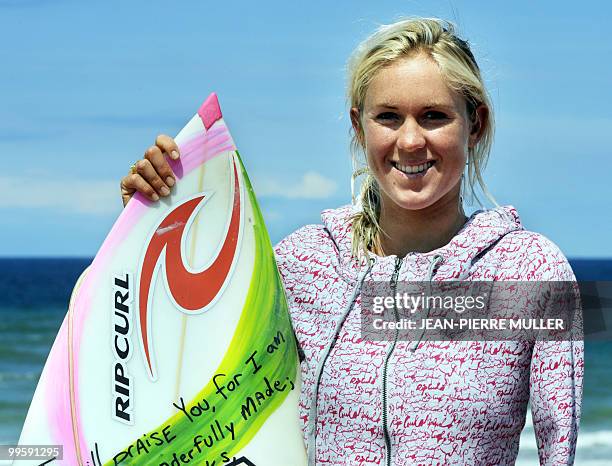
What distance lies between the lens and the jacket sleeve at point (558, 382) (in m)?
2.05

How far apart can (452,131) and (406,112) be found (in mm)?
108

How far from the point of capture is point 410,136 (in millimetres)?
2115

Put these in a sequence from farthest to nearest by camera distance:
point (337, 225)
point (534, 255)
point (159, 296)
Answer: point (159, 296) → point (337, 225) → point (534, 255)

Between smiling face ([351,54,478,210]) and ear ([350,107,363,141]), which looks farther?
ear ([350,107,363,141])

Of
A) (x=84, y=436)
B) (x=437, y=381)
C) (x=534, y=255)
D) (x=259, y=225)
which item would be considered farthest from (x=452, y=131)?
(x=84, y=436)

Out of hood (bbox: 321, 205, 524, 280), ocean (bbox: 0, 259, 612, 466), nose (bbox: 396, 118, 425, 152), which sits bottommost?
hood (bbox: 321, 205, 524, 280)

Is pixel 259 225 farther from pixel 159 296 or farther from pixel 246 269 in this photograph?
pixel 159 296

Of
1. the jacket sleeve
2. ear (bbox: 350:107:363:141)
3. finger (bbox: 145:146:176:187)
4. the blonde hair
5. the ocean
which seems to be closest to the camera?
the jacket sleeve

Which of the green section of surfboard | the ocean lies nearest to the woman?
the green section of surfboard

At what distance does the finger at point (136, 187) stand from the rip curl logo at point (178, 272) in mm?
76

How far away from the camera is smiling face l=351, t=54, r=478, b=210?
6.97 ft

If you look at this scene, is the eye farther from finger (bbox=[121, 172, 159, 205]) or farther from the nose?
finger (bbox=[121, 172, 159, 205])

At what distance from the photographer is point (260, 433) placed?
2508mm

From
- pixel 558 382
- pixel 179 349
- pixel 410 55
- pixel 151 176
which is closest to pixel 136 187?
pixel 151 176
